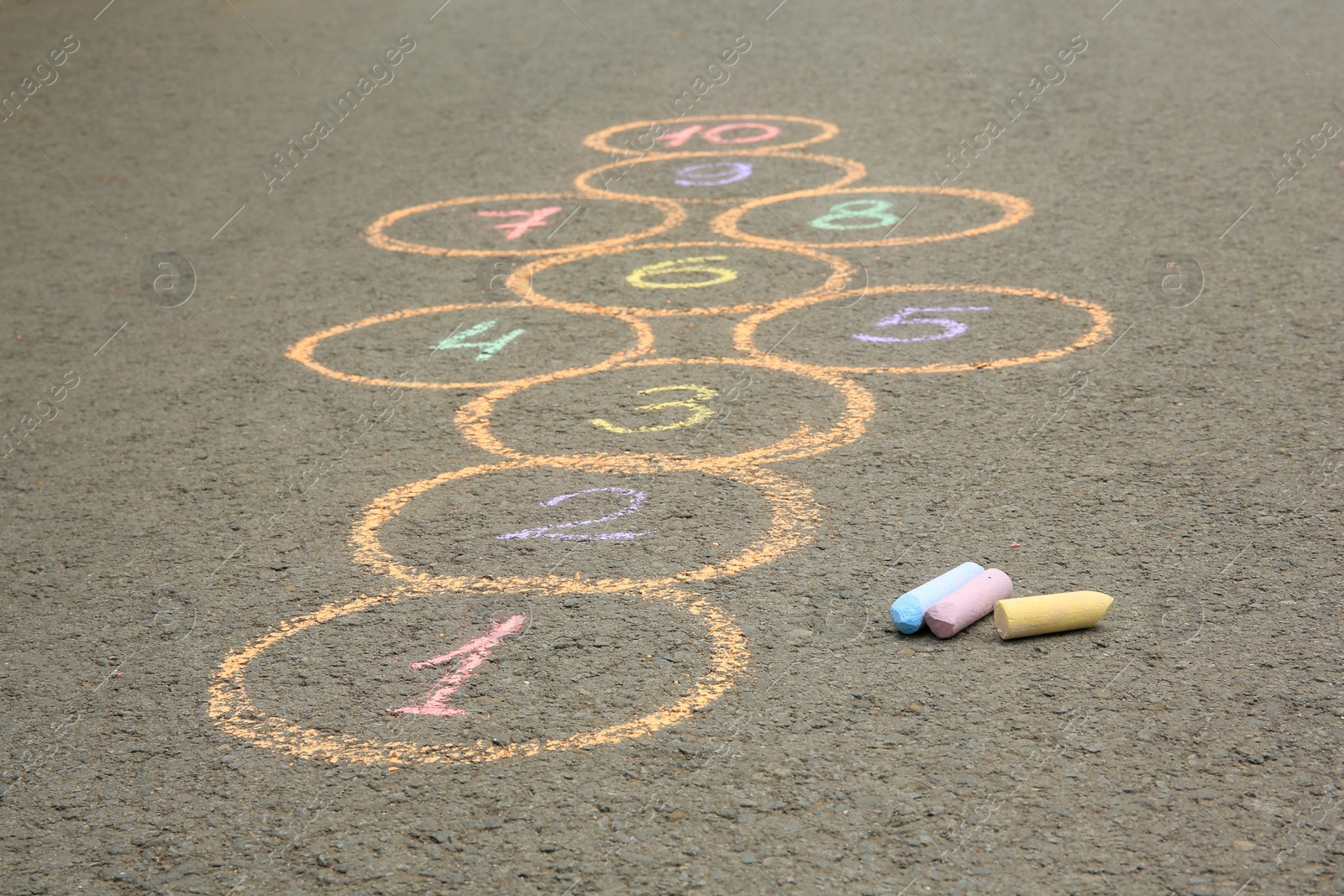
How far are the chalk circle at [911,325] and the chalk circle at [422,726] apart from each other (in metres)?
1.65

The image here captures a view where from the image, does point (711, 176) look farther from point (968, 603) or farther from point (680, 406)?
point (968, 603)

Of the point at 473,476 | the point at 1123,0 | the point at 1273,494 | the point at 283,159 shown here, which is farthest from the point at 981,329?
the point at 1123,0

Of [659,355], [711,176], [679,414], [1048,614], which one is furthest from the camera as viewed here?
[711,176]

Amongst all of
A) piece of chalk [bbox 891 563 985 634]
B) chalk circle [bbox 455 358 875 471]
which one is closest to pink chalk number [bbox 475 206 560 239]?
chalk circle [bbox 455 358 875 471]

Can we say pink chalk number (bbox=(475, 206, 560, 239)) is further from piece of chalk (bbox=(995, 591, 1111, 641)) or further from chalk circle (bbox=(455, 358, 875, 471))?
piece of chalk (bbox=(995, 591, 1111, 641))

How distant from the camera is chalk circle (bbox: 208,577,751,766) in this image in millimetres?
2516

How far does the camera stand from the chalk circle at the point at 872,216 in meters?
5.58

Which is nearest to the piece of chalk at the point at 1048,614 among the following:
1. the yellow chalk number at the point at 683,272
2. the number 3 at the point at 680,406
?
the number 3 at the point at 680,406

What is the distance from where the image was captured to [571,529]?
3.35m

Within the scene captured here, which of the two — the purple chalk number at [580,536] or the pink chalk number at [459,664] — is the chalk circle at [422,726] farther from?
the purple chalk number at [580,536]

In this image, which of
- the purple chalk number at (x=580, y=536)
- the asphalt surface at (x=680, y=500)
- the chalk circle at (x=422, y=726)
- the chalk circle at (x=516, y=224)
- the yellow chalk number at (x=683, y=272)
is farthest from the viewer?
the chalk circle at (x=516, y=224)

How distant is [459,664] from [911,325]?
A: 2.41 m

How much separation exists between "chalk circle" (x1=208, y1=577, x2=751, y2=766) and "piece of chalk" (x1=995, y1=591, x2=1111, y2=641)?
553 mm

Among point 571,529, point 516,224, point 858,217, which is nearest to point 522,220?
point 516,224
